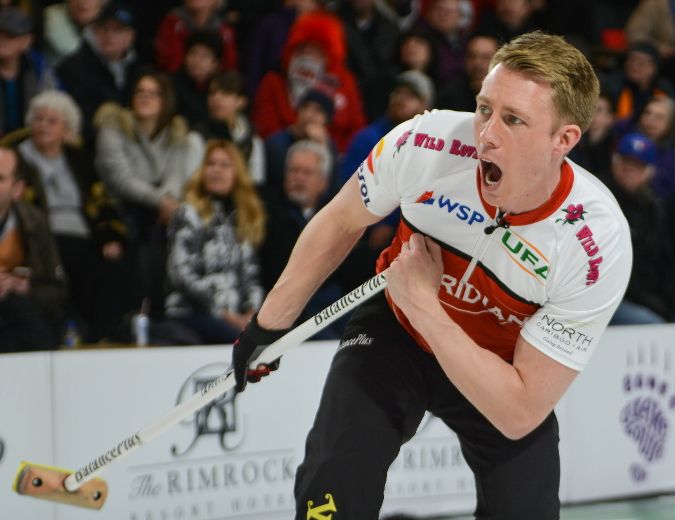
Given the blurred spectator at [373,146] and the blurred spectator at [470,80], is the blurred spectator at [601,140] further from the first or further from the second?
the blurred spectator at [373,146]

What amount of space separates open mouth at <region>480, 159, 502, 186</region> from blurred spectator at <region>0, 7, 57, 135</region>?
3.79m

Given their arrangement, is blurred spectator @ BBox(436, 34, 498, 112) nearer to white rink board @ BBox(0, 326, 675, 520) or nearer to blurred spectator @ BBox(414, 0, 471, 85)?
blurred spectator @ BBox(414, 0, 471, 85)

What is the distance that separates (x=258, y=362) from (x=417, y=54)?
4.73m

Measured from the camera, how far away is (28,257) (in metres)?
5.35

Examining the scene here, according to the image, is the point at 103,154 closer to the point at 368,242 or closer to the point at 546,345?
the point at 368,242

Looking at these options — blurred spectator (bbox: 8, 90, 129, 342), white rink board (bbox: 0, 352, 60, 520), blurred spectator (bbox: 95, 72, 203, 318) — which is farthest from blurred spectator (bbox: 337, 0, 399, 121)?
white rink board (bbox: 0, 352, 60, 520)

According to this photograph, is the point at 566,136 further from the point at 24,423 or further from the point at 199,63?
the point at 199,63

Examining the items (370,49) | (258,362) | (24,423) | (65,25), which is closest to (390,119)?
(370,49)

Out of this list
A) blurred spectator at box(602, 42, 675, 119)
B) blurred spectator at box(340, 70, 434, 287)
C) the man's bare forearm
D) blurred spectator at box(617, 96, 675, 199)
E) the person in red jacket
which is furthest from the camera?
blurred spectator at box(602, 42, 675, 119)

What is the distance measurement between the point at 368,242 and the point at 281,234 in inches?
26.2

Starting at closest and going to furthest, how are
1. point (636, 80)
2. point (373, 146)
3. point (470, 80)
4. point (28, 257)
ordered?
point (28, 257) < point (373, 146) < point (470, 80) < point (636, 80)

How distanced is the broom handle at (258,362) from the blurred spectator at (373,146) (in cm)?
253

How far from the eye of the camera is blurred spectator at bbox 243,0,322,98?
7.65 m

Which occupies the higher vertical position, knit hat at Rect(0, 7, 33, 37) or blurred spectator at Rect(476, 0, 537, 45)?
blurred spectator at Rect(476, 0, 537, 45)
